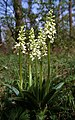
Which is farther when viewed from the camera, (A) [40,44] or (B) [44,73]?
(B) [44,73]

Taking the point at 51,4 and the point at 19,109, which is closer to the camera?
the point at 19,109

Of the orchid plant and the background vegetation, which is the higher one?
the orchid plant

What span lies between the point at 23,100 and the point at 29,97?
0.12 metres

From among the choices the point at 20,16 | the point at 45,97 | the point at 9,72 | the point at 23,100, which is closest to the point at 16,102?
the point at 23,100

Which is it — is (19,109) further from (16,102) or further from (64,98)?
(64,98)

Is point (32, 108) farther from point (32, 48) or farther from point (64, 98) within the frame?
point (32, 48)

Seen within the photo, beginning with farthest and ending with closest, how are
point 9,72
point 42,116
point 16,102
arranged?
point 9,72 < point 16,102 < point 42,116

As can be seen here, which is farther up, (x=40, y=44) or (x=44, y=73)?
(x=40, y=44)

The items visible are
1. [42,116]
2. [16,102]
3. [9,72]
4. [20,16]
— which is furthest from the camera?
[20,16]

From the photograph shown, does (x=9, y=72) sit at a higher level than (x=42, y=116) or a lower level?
lower

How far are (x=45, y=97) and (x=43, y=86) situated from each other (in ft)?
0.59

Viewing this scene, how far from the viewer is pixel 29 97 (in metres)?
4.08

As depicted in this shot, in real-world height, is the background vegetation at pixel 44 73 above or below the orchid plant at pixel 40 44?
below

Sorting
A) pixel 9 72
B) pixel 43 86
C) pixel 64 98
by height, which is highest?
pixel 43 86
